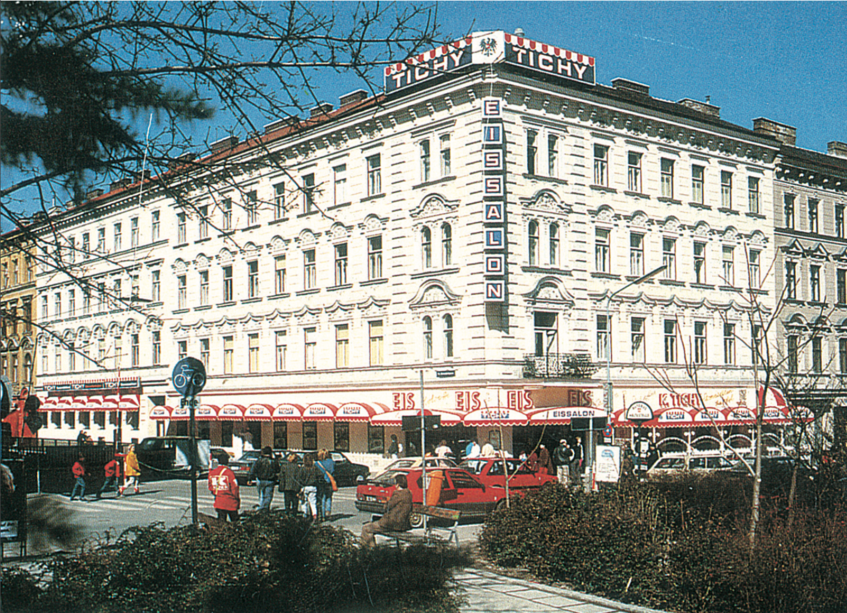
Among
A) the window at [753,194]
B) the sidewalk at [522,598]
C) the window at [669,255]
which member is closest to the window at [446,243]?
the window at [669,255]

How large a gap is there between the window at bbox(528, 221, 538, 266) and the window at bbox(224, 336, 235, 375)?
40.3 ft

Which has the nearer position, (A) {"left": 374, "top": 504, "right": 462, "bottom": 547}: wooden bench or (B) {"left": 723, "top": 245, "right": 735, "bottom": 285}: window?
(A) {"left": 374, "top": 504, "right": 462, "bottom": 547}: wooden bench

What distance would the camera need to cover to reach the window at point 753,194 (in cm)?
4241

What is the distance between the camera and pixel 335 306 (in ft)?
125

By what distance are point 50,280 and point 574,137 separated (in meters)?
32.7

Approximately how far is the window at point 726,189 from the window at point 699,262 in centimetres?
239

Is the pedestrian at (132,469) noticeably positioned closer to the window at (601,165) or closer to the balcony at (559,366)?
the balcony at (559,366)

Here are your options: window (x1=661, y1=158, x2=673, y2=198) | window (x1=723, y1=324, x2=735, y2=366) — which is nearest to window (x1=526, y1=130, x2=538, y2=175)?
window (x1=661, y1=158, x2=673, y2=198)

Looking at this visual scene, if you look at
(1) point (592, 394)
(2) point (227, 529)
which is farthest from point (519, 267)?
(2) point (227, 529)

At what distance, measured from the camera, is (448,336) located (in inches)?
1391

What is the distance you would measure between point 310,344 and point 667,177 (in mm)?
16967

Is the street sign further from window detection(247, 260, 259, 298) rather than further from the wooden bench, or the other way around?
window detection(247, 260, 259, 298)

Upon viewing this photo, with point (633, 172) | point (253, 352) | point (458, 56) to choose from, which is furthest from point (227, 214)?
point (633, 172)

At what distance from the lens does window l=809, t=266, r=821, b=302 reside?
129ft
